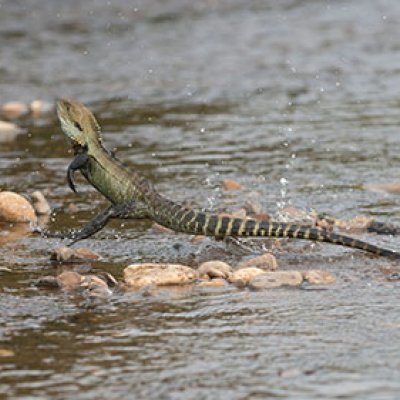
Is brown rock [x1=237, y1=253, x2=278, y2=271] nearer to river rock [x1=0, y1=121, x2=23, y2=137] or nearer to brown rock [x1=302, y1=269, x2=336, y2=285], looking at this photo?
brown rock [x1=302, y1=269, x2=336, y2=285]

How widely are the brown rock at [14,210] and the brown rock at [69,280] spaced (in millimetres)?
2225

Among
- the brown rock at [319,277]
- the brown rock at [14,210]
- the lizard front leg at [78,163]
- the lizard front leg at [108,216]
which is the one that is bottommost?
the brown rock at [319,277]

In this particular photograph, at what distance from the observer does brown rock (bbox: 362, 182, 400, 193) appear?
1079cm

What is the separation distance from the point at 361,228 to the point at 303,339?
2.99m

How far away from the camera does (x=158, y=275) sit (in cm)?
799

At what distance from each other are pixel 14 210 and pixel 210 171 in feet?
7.85

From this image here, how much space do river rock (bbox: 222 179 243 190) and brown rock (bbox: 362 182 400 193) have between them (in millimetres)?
1086

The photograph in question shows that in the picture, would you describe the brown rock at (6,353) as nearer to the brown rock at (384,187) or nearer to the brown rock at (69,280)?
the brown rock at (69,280)

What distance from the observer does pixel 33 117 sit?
15.1m

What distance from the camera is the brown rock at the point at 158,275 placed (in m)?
7.94

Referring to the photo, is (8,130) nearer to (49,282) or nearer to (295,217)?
(295,217)

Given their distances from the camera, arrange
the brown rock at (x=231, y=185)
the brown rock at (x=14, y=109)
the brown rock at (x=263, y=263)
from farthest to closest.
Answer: the brown rock at (x=14, y=109)
the brown rock at (x=231, y=185)
the brown rock at (x=263, y=263)

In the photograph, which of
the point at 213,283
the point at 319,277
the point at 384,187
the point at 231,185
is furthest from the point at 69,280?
the point at 384,187

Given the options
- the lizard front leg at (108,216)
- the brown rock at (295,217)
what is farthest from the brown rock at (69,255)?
the brown rock at (295,217)
